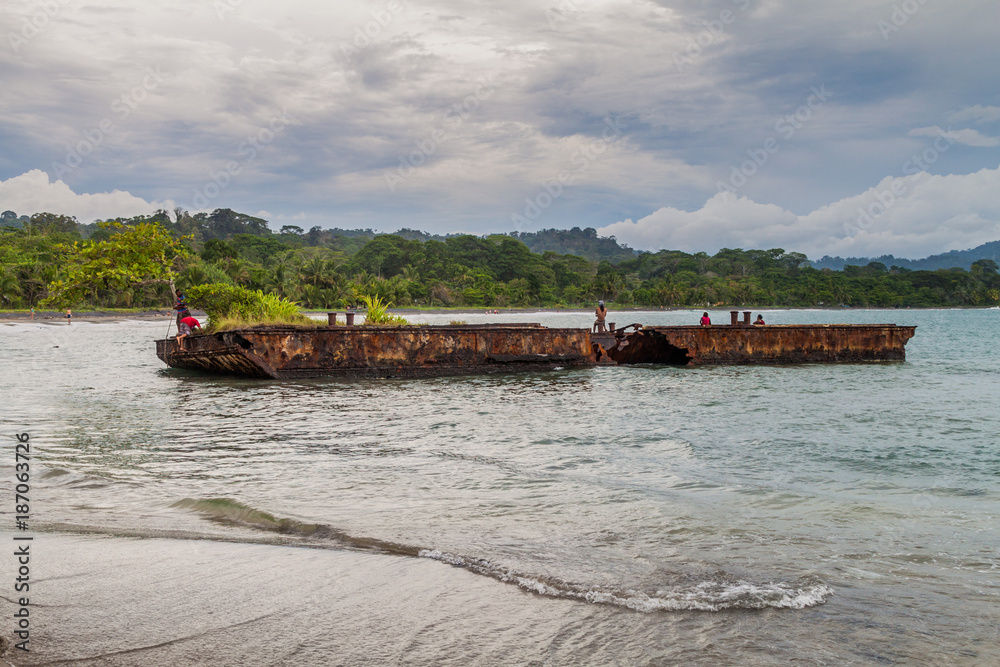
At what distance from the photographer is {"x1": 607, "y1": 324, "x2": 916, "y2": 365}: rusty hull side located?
22.8m

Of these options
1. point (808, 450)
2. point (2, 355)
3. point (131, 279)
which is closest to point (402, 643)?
point (808, 450)

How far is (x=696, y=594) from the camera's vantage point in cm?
429

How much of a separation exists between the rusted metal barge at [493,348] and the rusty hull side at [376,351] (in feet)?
0.09

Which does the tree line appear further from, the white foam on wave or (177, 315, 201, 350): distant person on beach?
the white foam on wave

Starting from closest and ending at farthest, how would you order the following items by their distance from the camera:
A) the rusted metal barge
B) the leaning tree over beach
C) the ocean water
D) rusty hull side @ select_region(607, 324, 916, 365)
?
1. the ocean water
2. the rusted metal barge
3. rusty hull side @ select_region(607, 324, 916, 365)
4. the leaning tree over beach

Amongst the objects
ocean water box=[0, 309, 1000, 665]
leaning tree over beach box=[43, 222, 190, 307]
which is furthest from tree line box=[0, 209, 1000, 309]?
ocean water box=[0, 309, 1000, 665]

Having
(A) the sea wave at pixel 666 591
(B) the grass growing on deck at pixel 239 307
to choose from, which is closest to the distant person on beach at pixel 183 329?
(B) the grass growing on deck at pixel 239 307

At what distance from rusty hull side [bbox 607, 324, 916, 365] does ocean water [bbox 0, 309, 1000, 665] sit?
9.77 meters

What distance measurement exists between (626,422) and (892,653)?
8671mm

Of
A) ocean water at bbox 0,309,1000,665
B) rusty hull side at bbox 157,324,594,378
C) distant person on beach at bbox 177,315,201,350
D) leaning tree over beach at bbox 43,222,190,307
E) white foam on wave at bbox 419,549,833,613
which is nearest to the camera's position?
ocean water at bbox 0,309,1000,665

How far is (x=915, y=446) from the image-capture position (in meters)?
10.3

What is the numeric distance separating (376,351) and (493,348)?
360cm

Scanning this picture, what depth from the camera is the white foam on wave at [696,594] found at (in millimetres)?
4117

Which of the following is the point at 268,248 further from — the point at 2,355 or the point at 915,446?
the point at 915,446
